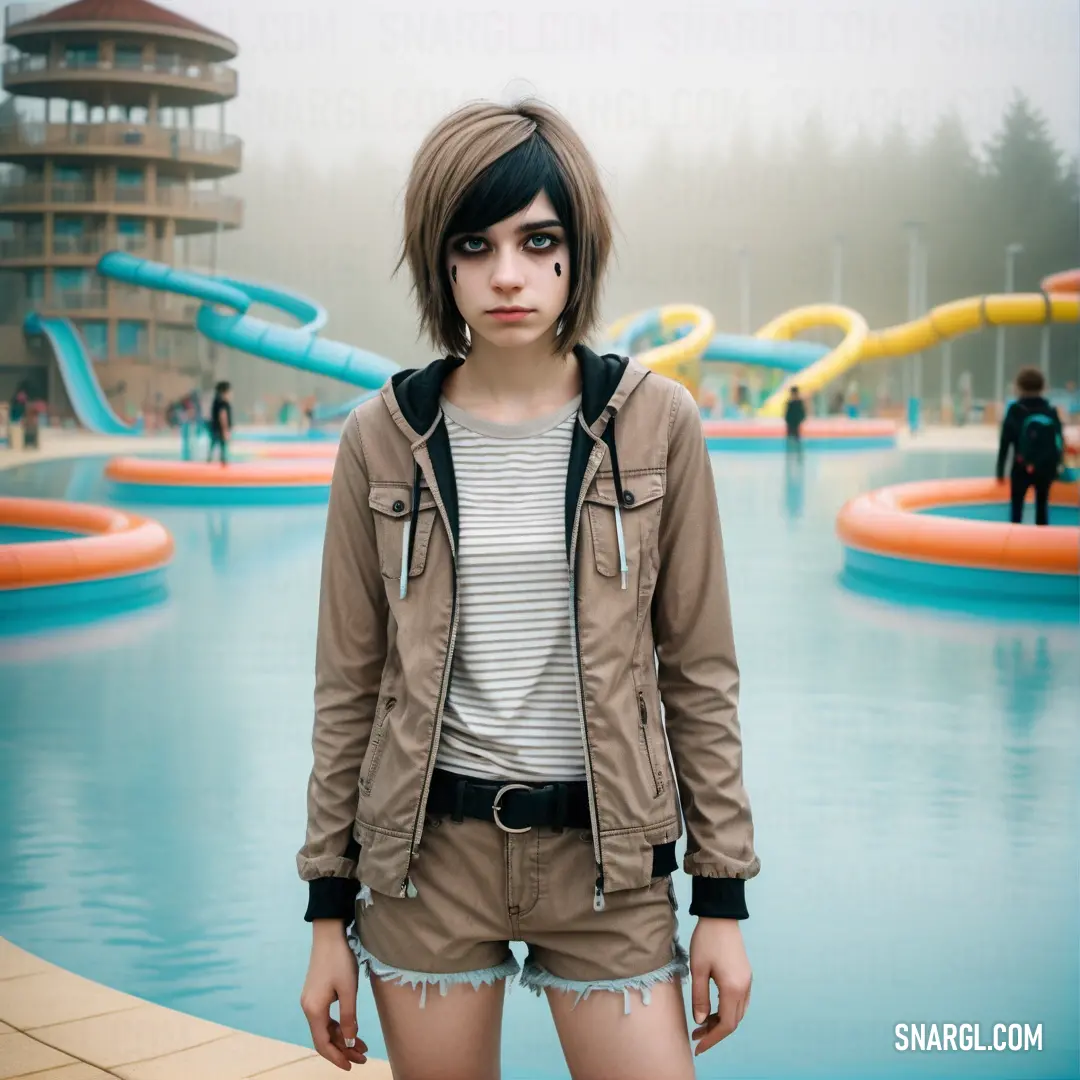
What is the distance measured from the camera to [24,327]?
21547mm

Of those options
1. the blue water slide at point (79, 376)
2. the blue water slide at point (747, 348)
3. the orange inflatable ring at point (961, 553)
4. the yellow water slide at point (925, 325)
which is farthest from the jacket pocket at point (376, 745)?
the blue water slide at point (747, 348)

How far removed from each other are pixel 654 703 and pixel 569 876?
19cm

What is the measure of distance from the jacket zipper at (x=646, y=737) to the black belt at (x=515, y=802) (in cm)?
7

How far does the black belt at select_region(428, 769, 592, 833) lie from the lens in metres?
1.37

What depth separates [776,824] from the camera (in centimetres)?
394

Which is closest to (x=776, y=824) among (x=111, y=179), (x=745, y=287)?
(x=111, y=179)

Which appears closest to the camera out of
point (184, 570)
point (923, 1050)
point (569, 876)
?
point (569, 876)

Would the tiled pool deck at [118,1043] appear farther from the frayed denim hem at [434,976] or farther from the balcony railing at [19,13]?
the balcony railing at [19,13]

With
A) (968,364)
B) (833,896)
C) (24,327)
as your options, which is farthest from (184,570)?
(968,364)

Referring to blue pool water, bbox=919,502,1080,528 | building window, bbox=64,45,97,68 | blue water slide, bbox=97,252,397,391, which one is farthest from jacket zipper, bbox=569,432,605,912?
building window, bbox=64,45,97,68

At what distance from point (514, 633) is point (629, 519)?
0.16m

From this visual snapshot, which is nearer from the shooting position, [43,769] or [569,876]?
[569,876]

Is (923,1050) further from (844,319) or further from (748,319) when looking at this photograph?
(748,319)

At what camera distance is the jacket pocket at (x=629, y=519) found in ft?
4.55
